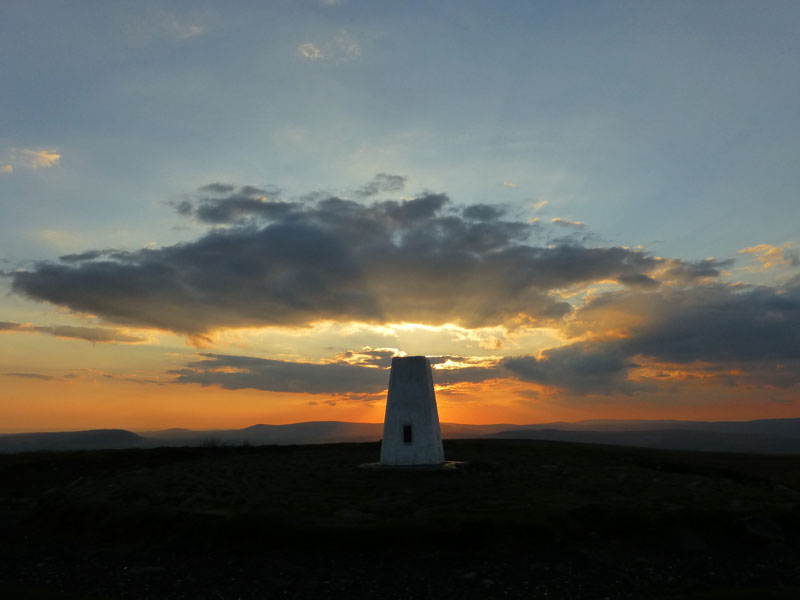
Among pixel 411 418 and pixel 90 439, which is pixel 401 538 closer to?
pixel 411 418

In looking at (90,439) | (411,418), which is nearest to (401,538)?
(411,418)

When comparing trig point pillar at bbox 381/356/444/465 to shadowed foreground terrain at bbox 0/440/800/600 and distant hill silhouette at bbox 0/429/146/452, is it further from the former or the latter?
distant hill silhouette at bbox 0/429/146/452

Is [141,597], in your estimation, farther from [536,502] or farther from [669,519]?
[669,519]

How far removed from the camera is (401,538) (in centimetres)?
1439

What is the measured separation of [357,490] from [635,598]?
415 inches

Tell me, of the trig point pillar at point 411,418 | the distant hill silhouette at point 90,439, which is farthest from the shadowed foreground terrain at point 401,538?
the distant hill silhouette at point 90,439

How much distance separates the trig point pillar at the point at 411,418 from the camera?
2622 cm

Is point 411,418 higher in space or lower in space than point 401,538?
higher

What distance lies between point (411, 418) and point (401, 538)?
39.7 ft

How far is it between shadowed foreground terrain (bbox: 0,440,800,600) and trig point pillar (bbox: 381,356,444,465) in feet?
9.95

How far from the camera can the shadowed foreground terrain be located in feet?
41.1

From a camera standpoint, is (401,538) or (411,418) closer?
(401,538)

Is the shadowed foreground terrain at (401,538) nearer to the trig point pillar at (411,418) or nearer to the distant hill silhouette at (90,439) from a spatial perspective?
the trig point pillar at (411,418)

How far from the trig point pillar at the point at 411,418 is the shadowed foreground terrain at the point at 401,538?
303 cm
